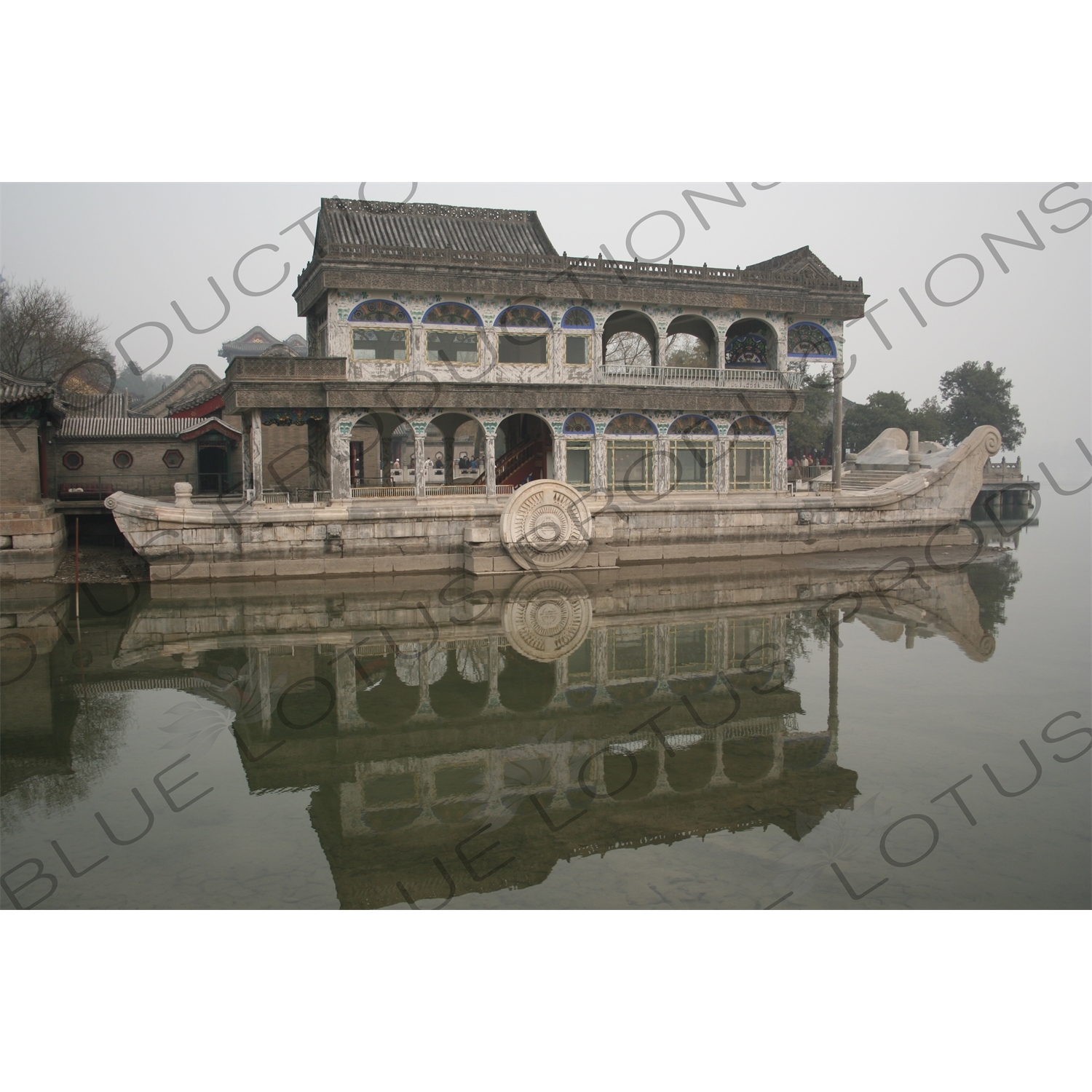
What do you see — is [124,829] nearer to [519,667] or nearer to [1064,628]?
[519,667]

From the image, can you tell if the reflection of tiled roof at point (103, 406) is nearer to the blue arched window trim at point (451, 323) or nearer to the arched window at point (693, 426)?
the blue arched window trim at point (451, 323)

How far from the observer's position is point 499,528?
21.6m

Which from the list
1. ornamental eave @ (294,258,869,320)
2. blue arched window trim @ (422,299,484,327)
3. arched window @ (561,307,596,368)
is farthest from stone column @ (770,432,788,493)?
blue arched window trim @ (422,299,484,327)

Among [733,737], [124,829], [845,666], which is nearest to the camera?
[124,829]

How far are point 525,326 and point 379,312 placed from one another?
3.99 meters

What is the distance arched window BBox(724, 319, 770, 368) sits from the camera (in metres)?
26.8

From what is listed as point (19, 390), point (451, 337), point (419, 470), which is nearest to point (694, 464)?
point (451, 337)

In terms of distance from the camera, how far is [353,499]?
73.5ft

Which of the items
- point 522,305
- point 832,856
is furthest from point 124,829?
point 522,305

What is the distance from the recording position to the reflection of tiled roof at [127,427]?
27.5 m

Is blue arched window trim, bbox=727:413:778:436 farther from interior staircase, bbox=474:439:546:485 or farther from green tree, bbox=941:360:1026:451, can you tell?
green tree, bbox=941:360:1026:451

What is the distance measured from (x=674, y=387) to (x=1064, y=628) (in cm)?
1248

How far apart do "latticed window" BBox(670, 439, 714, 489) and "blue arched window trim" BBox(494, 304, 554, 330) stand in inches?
202

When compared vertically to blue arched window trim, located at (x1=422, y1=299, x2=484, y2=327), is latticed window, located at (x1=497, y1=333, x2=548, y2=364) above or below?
below
